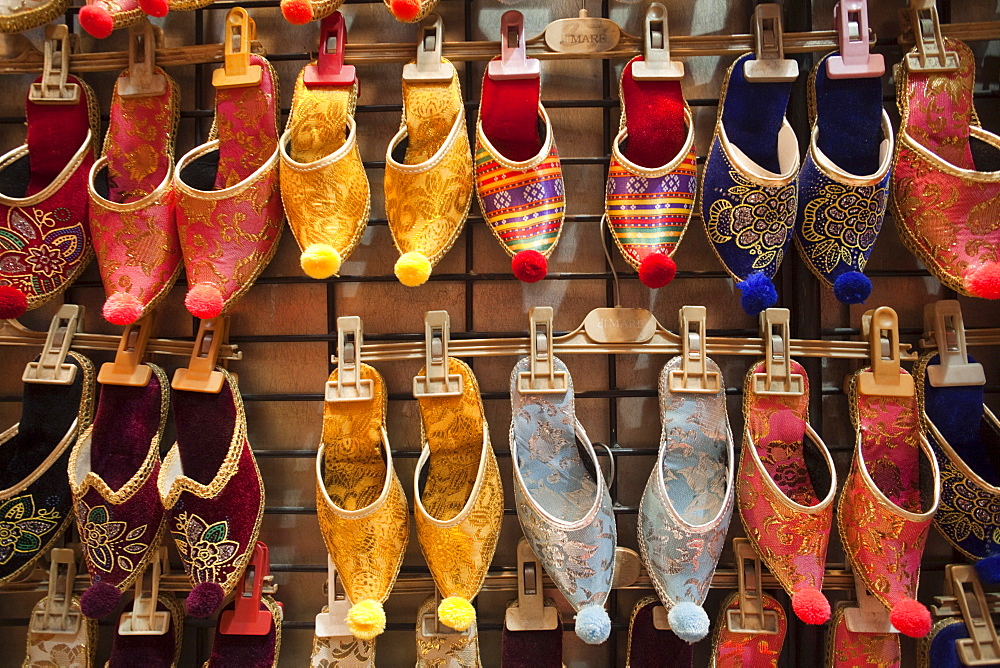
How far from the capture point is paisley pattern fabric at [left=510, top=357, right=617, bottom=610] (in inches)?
44.8

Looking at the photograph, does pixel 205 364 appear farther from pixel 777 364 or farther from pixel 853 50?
pixel 853 50

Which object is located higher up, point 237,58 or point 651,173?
point 237,58

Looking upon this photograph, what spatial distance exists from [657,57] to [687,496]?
2.34ft

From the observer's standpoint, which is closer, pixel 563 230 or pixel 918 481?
pixel 918 481

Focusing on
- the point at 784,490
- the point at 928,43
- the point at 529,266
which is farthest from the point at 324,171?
the point at 928,43

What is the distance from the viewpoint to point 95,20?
1153 millimetres

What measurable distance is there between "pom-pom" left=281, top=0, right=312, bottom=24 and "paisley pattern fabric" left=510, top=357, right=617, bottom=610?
63 cm

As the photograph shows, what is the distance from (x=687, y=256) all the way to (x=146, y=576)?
1085mm

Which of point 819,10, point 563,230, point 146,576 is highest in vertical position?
point 819,10

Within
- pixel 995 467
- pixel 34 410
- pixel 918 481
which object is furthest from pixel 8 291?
pixel 995 467

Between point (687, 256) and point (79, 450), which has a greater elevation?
point (687, 256)

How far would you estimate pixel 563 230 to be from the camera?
133 cm

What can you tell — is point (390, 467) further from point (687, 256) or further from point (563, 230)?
point (687, 256)

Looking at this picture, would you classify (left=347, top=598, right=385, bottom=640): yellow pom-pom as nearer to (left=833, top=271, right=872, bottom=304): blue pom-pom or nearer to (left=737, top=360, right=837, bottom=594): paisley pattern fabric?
(left=737, top=360, right=837, bottom=594): paisley pattern fabric
